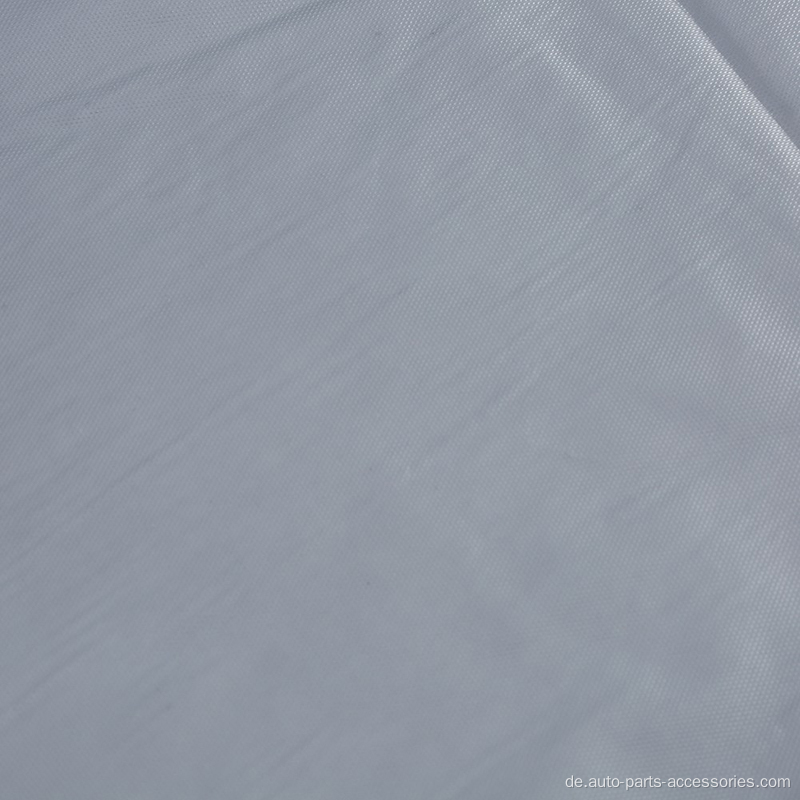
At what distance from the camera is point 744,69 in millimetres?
669

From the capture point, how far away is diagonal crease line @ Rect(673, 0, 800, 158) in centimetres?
65

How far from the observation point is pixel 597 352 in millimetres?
603

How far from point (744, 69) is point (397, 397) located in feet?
1.29

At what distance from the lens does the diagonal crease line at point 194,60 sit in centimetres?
66

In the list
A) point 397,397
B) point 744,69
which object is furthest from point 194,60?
point 744,69

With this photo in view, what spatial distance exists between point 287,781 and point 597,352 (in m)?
0.36

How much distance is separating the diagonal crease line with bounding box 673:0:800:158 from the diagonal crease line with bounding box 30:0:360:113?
0.29m

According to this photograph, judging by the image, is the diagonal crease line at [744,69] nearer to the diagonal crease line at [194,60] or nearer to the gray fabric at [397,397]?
the gray fabric at [397,397]

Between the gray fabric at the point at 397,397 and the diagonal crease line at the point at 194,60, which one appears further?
the diagonal crease line at the point at 194,60

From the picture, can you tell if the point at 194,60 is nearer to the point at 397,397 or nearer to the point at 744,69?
the point at 397,397

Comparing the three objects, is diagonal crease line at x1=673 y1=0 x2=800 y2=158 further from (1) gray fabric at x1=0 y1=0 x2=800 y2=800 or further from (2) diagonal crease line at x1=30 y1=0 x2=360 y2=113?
(2) diagonal crease line at x1=30 y1=0 x2=360 y2=113

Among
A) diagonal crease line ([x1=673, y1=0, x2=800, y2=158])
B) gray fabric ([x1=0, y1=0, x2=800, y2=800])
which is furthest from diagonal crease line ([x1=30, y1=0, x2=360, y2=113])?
diagonal crease line ([x1=673, y1=0, x2=800, y2=158])

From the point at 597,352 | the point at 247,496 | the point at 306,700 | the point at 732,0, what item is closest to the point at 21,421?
the point at 247,496

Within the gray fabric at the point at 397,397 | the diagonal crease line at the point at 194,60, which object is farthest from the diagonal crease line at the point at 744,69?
the diagonal crease line at the point at 194,60
